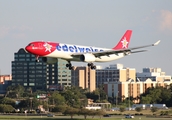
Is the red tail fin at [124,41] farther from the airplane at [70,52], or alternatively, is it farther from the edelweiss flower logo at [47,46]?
the edelweiss flower logo at [47,46]

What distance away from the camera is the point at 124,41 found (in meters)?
138

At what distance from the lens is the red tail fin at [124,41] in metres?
136

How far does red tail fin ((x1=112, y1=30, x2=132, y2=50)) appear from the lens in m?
136

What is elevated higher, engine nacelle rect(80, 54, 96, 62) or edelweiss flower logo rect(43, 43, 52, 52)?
edelweiss flower logo rect(43, 43, 52, 52)

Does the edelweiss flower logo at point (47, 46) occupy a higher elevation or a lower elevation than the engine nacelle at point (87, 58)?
higher

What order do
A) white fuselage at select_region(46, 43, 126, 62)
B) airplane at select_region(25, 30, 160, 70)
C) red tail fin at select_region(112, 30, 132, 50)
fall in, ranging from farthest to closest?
red tail fin at select_region(112, 30, 132, 50)
white fuselage at select_region(46, 43, 126, 62)
airplane at select_region(25, 30, 160, 70)

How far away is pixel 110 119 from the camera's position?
607ft

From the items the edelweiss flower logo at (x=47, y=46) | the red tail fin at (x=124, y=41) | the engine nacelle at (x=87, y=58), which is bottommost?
the engine nacelle at (x=87, y=58)

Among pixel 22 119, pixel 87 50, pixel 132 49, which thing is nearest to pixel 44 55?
pixel 87 50

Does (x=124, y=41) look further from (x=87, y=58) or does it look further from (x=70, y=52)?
(x=70, y=52)

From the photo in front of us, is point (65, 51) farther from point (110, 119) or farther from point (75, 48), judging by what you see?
point (110, 119)

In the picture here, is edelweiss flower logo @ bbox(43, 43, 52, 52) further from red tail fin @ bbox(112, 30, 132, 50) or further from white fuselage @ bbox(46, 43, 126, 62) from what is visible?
red tail fin @ bbox(112, 30, 132, 50)

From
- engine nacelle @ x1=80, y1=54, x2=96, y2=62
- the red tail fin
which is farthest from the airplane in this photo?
the red tail fin

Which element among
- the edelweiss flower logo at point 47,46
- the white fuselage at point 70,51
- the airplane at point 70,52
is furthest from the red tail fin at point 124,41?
the edelweiss flower logo at point 47,46
